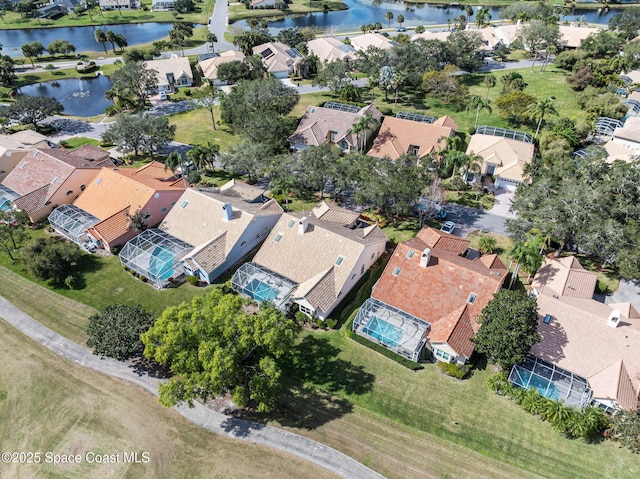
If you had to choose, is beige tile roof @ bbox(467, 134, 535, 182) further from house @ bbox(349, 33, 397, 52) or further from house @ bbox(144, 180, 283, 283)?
house @ bbox(349, 33, 397, 52)

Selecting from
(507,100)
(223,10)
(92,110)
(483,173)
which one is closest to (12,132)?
(92,110)

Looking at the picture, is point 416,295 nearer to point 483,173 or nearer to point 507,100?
point 483,173

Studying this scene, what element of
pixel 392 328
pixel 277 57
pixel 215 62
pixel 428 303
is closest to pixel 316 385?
pixel 392 328

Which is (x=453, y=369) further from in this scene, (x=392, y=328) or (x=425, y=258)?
(x=425, y=258)

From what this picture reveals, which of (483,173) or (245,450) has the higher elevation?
(483,173)

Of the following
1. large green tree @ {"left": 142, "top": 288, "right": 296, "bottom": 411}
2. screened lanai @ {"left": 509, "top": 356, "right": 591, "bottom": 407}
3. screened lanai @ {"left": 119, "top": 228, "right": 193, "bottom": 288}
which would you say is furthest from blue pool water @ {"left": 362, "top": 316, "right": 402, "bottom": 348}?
screened lanai @ {"left": 119, "top": 228, "right": 193, "bottom": 288}

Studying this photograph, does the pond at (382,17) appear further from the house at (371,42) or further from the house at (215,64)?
the house at (215,64)

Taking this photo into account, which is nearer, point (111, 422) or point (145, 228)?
point (111, 422)

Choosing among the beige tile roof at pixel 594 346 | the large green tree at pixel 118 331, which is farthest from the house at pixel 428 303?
the large green tree at pixel 118 331
